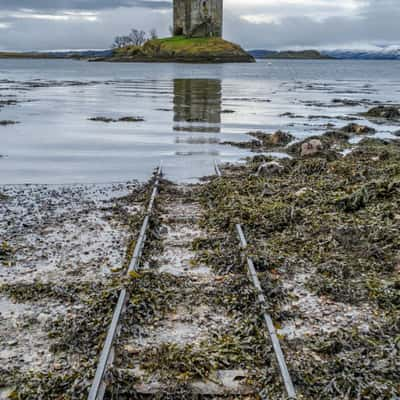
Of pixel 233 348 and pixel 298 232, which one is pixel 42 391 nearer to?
pixel 233 348

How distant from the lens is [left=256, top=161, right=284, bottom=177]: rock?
10641mm

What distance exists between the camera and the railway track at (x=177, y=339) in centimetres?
373

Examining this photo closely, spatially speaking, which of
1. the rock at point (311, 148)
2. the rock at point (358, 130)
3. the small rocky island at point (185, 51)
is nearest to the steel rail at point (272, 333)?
the rock at point (311, 148)

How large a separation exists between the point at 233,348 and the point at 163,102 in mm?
25951

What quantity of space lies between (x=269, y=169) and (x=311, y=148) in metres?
2.61

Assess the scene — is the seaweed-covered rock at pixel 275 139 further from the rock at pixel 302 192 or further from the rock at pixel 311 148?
the rock at pixel 302 192

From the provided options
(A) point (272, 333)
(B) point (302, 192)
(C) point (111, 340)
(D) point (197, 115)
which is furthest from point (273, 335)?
(D) point (197, 115)

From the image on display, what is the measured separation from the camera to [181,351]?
414 cm

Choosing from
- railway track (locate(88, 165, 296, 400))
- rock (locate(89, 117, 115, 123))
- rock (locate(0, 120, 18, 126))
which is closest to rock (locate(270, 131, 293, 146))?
rock (locate(89, 117, 115, 123))

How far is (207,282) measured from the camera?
5504mm

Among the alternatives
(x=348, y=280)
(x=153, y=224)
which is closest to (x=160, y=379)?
(x=348, y=280)

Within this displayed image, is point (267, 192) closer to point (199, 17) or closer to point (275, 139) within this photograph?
Result: point (275, 139)

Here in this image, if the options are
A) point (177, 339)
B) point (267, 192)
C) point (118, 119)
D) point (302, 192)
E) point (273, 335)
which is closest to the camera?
point (273, 335)

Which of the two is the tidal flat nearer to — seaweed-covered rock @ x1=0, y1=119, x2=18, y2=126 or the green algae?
the green algae
